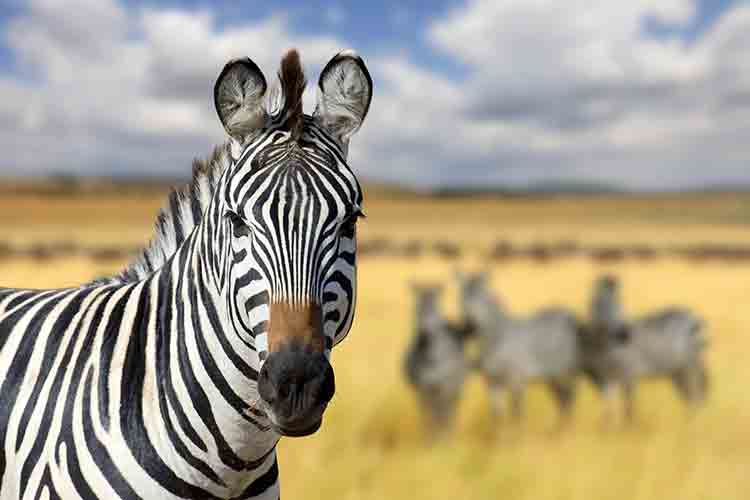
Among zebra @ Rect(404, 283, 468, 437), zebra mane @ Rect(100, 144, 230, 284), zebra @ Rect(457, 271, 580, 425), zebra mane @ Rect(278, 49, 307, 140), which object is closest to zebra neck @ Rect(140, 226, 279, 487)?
zebra mane @ Rect(100, 144, 230, 284)

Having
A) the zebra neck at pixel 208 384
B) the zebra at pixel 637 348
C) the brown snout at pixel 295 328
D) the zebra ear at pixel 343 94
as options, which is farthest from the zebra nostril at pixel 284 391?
the zebra at pixel 637 348

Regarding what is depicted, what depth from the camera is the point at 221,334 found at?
9.20ft

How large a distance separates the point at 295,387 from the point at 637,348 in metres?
11.6

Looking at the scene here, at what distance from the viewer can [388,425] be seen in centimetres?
1220

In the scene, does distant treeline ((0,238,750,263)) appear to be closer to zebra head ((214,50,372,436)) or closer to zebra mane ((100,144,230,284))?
zebra mane ((100,144,230,284))

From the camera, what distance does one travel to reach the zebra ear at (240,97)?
272cm

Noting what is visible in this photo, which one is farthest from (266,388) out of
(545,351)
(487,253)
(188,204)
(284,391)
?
(487,253)

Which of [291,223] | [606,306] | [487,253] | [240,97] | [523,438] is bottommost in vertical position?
[523,438]

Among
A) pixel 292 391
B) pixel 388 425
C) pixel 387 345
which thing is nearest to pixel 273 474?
pixel 292 391

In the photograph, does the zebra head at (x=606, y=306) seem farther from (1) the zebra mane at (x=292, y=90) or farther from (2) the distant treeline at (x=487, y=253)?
(2) the distant treeline at (x=487, y=253)

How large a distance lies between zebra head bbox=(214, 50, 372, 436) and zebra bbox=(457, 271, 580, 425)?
941 centimetres

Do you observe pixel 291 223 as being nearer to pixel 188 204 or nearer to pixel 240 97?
pixel 240 97

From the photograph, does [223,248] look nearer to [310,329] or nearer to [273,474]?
[310,329]

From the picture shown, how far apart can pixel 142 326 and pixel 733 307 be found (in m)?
26.0
